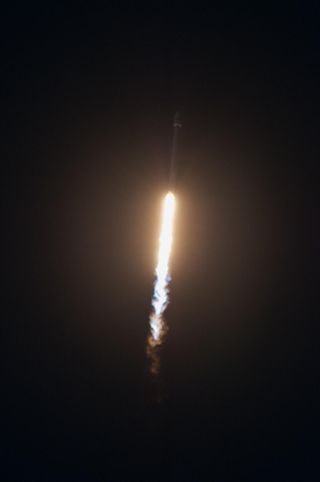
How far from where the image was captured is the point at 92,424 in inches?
201

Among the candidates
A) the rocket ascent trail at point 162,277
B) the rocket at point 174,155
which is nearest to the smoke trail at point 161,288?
the rocket ascent trail at point 162,277

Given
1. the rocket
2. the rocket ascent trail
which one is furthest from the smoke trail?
the rocket

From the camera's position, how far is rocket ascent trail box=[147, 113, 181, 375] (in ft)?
17.1

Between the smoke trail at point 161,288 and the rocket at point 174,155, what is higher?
the rocket at point 174,155

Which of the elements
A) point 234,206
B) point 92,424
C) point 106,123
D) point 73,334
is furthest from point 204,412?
point 106,123

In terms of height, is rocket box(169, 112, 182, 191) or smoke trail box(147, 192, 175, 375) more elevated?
rocket box(169, 112, 182, 191)

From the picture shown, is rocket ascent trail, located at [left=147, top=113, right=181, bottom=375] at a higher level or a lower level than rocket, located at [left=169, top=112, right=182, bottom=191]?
lower

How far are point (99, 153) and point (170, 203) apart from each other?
0.97m

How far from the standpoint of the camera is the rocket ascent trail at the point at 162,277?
5.21 meters

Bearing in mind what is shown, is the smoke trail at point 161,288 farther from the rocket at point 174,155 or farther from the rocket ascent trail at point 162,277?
the rocket at point 174,155

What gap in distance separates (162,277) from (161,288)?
13 cm

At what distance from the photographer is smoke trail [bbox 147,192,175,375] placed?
5.21 m

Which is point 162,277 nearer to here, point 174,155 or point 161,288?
point 161,288

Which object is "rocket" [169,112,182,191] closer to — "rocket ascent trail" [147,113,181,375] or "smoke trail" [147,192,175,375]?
"rocket ascent trail" [147,113,181,375]
